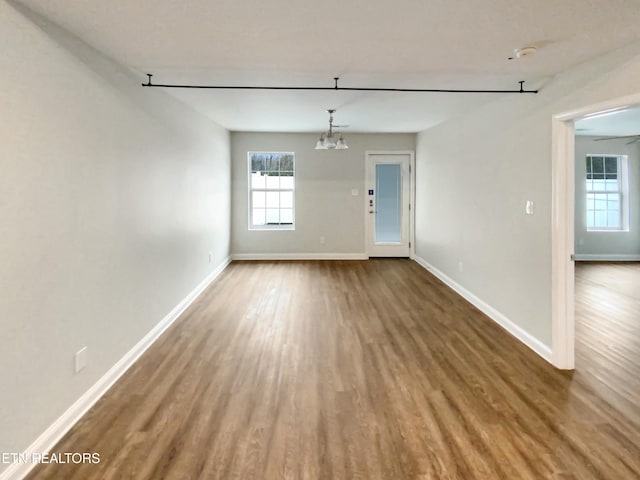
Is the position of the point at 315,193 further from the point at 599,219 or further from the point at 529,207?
the point at 599,219

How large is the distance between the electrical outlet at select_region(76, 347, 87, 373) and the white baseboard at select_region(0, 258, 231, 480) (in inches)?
7.1

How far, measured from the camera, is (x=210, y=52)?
8.16 feet

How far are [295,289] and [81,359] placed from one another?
309 cm

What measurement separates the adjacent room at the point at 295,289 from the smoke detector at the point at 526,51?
6 centimetres

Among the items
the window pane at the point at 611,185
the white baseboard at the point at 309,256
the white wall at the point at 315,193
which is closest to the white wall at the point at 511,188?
the white wall at the point at 315,193

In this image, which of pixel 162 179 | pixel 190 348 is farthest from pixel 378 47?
pixel 190 348

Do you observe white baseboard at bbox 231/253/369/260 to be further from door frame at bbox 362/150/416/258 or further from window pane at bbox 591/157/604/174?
window pane at bbox 591/157/604/174

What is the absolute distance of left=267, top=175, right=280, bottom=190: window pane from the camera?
283 inches

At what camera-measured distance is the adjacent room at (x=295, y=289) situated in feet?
6.03

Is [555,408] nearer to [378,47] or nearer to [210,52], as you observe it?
[378,47]

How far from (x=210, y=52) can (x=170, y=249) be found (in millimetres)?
2058

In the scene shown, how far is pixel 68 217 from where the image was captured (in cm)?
213

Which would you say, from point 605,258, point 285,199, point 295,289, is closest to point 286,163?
point 285,199

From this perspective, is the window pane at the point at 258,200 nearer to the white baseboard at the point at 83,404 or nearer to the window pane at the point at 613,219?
the white baseboard at the point at 83,404
